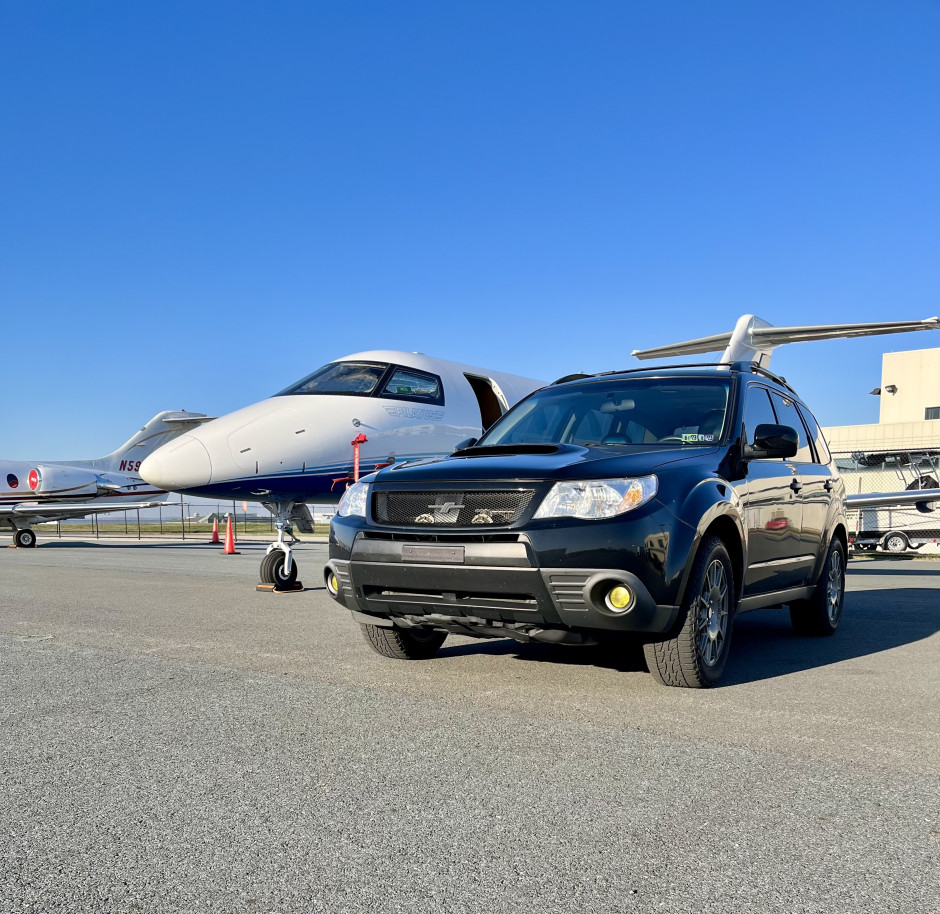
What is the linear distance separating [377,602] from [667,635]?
1604 millimetres

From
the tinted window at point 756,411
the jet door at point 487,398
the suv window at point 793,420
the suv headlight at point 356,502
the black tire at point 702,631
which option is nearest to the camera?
the black tire at point 702,631

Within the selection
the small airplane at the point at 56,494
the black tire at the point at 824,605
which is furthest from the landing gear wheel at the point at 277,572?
the small airplane at the point at 56,494

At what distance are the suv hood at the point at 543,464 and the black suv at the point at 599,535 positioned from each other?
1 centimetres

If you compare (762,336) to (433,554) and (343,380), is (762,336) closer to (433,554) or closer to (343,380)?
(343,380)

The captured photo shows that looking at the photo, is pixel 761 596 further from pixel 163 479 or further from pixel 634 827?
pixel 163 479

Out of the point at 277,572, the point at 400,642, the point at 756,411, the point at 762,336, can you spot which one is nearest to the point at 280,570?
the point at 277,572

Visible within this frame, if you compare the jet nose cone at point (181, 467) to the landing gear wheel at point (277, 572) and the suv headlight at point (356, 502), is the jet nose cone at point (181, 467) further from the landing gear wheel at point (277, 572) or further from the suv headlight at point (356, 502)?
the suv headlight at point (356, 502)

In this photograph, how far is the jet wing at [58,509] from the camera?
31625mm

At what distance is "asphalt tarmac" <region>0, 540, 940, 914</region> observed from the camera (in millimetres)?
2262

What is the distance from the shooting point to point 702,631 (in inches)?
186

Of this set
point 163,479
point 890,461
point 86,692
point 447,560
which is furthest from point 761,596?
point 890,461

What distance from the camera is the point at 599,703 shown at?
438 cm

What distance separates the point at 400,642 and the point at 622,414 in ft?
7.18

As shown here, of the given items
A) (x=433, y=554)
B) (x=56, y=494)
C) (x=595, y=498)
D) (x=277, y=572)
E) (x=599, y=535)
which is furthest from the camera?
(x=56, y=494)
